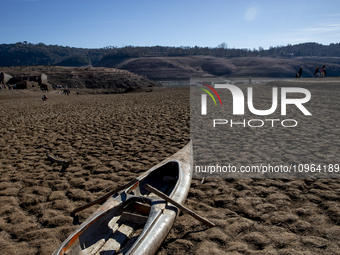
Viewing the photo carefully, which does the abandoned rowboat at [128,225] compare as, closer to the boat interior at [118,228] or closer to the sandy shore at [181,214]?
the boat interior at [118,228]

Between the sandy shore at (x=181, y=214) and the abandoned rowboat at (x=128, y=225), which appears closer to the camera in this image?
the abandoned rowboat at (x=128, y=225)

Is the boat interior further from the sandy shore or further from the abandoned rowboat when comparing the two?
the sandy shore

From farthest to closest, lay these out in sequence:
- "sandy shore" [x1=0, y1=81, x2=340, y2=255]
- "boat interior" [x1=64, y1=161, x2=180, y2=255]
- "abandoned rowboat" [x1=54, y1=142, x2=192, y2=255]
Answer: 1. "sandy shore" [x1=0, y1=81, x2=340, y2=255]
2. "boat interior" [x1=64, y1=161, x2=180, y2=255]
3. "abandoned rowboat" [x1=54, y1=142, x2=192, y2=255]

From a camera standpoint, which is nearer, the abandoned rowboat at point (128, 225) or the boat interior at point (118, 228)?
the abandoned rowboat at point (128, 225)

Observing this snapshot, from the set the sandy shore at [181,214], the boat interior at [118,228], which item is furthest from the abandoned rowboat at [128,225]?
the sandy shore at [181,214]

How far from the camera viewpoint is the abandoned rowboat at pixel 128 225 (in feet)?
8.02

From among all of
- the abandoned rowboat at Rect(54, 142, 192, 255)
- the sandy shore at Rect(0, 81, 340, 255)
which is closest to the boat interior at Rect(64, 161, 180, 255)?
the abandoned rowboat at Rect(54, 142, 192, 255)

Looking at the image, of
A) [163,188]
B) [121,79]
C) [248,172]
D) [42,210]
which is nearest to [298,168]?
[248,172]

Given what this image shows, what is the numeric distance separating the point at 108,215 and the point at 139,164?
2.20m

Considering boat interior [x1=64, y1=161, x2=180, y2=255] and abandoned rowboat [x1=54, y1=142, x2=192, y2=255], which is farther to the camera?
boat interior [x1=64, y1=161, x2=180, y2=255]

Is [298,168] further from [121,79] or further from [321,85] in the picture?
[121,79]

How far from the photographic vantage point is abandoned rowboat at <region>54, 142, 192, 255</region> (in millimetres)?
2443

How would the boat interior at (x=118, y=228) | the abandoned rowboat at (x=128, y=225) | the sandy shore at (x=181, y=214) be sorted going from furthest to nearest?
the sandy shore at (x=181, y=214) → the boat interior at (x=118, y=228) → the abandoned rowboat at (x=128, y=225)

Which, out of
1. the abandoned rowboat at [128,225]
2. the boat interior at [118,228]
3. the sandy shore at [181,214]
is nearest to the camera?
the abandoned rowboat at [128,225]
